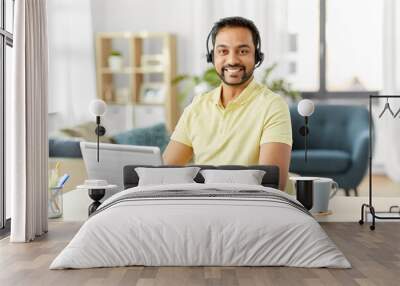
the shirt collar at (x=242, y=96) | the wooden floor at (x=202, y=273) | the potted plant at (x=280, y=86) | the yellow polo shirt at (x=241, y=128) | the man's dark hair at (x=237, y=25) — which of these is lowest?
the wooden floor at (x=202, y=273)

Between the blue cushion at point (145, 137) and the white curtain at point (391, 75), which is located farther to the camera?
the white curtain at point (391, 75)

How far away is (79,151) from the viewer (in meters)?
6.01

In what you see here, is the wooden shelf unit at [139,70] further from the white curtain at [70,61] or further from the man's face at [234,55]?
the man's face at [234,55]

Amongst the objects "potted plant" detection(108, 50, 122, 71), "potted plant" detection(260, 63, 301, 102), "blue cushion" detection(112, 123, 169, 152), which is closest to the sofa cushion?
"blue cushion" detection(112, 123, 169, 152)

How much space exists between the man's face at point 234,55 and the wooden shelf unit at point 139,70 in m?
4.59

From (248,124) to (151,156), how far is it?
0.69 metres

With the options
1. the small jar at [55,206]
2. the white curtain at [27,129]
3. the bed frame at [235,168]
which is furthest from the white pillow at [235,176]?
the small jar at [55,206]

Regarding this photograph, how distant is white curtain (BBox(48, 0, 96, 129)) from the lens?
899 centimetres

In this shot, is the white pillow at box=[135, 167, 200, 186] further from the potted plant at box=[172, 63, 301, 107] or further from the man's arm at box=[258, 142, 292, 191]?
the potted plant at box=[172, 63, 301, 107]

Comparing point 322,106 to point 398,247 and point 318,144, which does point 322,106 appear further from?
point 398,247

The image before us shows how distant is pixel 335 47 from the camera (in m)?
10.2

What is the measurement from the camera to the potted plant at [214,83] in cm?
924

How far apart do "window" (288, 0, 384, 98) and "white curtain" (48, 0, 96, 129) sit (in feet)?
8.98

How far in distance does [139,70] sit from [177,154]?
15.7 feet
